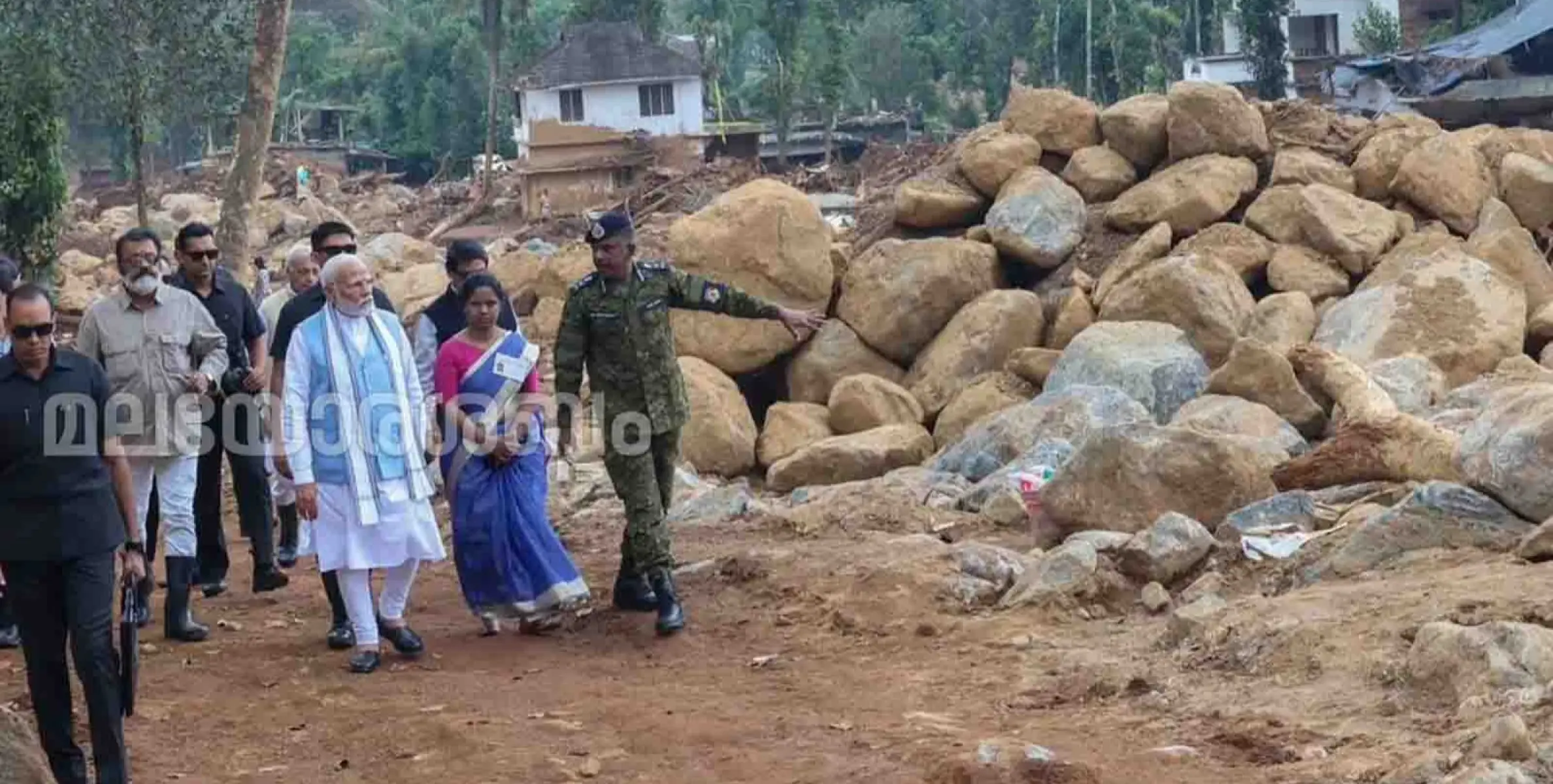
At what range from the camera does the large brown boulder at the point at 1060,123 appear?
56.3 ft

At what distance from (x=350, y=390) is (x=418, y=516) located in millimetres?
531

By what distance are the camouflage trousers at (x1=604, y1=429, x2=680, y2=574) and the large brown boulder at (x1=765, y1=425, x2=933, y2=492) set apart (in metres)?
5.07

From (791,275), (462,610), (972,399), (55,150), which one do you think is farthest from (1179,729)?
(55,150)

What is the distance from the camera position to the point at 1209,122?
644 inches

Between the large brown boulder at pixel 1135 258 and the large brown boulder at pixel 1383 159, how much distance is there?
5.66 ft

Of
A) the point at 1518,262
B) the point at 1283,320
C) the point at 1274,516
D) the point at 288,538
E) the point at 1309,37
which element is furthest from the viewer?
the point at 1309,37

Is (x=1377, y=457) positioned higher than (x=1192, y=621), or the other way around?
(x=1377, y=457)

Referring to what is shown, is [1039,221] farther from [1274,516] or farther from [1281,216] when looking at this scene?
[1274,516]

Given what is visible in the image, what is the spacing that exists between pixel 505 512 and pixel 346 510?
0.68 m

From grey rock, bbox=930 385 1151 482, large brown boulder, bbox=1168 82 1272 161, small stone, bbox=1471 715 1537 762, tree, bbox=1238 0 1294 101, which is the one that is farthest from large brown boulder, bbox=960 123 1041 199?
tree, bbox=1238 0 1294 101

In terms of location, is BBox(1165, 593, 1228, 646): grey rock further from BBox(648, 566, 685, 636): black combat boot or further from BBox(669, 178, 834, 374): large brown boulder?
BBox(669, 178, 834, 374): large brown boulder

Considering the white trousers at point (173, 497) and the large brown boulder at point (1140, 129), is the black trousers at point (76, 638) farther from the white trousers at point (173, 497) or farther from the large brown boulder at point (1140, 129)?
the large brown boulder at point (1140, 129)

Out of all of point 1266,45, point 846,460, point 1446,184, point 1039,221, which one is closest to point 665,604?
point 846,460

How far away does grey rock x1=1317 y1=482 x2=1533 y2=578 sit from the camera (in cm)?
779
